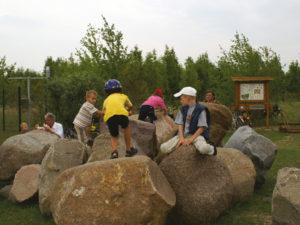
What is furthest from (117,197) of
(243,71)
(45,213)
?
(243,71)

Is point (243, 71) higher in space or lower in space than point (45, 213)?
higher

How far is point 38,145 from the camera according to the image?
36.0 ft

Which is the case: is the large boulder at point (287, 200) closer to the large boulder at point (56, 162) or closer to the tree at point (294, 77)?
the large boulder at point (56, 162)

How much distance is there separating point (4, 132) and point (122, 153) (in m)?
14.3

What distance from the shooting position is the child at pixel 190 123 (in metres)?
8.10

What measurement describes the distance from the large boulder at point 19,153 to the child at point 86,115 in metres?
0.77

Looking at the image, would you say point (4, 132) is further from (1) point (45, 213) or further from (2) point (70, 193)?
(2) point (70, 193)

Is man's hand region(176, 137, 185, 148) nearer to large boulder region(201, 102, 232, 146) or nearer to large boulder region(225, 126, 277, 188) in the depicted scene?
large boulder region(225, 126, 277, 188)

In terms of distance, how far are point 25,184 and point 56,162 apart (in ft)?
3.77

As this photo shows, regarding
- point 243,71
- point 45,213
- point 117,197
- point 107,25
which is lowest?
point 45,213

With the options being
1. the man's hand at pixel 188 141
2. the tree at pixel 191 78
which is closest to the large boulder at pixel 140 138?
the man's hand at pixel 188 141

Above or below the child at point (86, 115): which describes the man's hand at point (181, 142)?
below

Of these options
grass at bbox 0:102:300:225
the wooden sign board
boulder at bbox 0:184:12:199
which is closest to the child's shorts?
grass at bbox 0:102:300:225

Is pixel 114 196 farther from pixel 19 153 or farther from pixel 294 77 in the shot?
pixel 294 77
